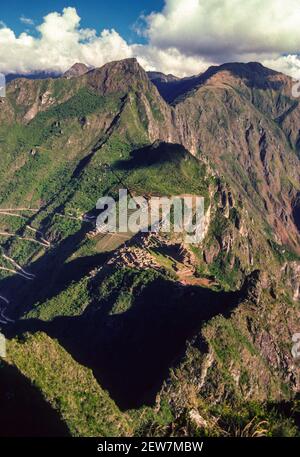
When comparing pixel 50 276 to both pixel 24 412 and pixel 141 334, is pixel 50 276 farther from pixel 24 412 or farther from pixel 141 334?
pixel 24 412

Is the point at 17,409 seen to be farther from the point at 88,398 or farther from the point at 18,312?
the point at 18,312

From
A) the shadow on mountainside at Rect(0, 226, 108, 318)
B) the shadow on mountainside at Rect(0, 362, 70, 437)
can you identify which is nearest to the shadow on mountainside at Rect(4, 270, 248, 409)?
the shadow on mountainside at Rect(0, 226, 108, 318)

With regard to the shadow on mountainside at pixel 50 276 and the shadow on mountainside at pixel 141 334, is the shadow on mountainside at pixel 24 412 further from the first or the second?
the shadow on mountainside at pixel 50 276

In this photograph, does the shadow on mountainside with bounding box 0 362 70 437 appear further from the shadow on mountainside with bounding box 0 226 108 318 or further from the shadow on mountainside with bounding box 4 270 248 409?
the shadow on mountainside with bounding box 0 226 108 318

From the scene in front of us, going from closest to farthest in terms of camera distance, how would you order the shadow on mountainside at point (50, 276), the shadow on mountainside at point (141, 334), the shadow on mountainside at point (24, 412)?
1. the shadow on mountainside at point (24, 412)
2. the shadow on mountainside at point (141, 334)
3. the shadow on mountainside at point (50, 276)

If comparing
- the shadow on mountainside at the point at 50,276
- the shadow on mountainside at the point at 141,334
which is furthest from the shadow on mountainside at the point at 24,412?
the shadow on mountainside at the point at 50,276

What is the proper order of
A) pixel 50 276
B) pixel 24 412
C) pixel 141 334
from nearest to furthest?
pixel 24 412 < pixel 141 334 < pixel 50 276

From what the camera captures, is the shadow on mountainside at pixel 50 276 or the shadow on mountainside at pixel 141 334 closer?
the shadow on mountainside at pixel 141 334

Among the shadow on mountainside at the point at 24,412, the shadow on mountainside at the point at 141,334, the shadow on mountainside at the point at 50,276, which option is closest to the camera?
the shadow on mountainside at the point at 24,412

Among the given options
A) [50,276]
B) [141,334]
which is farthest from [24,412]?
[50,276]
